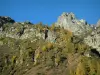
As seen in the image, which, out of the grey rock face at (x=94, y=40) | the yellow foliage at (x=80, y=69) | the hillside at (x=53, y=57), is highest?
the grey rock face at (x=94, y=40)

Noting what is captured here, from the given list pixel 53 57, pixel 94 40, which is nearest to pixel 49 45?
pixel 53 57

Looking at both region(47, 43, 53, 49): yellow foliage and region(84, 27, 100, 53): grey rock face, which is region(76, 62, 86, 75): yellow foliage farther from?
region(84, 27, 100, 53): grey rock face

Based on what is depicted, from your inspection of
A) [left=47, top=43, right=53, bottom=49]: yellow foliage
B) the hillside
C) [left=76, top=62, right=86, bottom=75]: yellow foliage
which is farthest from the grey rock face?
[left=76, top=62, right=86, bottom=75]: yellow foliage

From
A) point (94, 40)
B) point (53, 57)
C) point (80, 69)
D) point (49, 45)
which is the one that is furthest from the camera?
point (94, 40)

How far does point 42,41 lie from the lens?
19712cm

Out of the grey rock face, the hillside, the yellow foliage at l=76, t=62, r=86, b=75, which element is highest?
the grey rock face

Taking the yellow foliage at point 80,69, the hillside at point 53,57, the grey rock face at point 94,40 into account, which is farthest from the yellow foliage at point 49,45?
the yellow foliage at point 80,69

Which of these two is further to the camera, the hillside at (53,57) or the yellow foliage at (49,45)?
the yellow foliage at (49,45)

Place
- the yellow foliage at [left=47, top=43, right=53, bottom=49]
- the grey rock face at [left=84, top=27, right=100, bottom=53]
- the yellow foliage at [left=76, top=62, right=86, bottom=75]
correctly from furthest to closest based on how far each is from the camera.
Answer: the grey rock face at [left=84, top=27, right=100, bottom=53], the yellow foliage at [left=47, top=43, right=53, bottom=49], the yellow foliage at [left=76, top=62, right=86, bottom=75]

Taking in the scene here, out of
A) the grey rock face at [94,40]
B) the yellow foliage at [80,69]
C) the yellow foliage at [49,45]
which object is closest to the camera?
the yellow foliage at [80,69]

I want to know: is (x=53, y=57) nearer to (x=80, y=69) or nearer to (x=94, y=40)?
(x=80, y=69)

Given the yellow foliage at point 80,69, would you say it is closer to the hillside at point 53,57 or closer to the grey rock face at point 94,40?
the hillside at point 53,57

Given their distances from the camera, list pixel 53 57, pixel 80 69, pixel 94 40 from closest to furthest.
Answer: pixel 80 69, pixel 53 57, pixel 94 40

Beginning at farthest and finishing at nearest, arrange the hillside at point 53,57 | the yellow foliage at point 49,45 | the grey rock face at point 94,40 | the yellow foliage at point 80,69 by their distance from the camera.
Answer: the grey rock face at point 94,40
the yellow foliage at point 49,45
the hillside at point 53,57
the yellow foliage at point 80,69
